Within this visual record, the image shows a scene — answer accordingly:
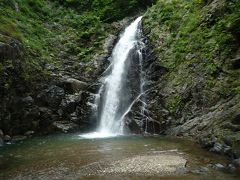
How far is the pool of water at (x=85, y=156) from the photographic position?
9.92 meters

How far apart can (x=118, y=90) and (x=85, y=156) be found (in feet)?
31.5

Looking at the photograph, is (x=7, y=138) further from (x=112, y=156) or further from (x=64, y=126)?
(x=112, y=156)

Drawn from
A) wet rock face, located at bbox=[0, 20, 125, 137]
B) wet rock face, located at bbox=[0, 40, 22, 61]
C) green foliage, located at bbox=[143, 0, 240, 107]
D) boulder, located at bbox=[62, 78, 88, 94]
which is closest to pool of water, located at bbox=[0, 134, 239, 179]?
wet rock face, located at bbox=[0, 20, 125, 137]

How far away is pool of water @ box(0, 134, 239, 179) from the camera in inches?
391

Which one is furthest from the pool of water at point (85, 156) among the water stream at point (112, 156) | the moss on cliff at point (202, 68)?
the moss on cliff at point (202, 68)

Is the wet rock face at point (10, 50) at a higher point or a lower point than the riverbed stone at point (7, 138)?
higher

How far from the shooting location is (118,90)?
2173 centimetres

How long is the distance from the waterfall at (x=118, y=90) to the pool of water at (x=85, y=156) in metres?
3.26

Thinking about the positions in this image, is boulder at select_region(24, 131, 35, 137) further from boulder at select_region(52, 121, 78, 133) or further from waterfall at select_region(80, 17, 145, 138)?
waterfall at select_region(80, 17, 145, 138)

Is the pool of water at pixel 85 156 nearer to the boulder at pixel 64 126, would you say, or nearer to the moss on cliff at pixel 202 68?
the moss on cliff at pixel 202 68

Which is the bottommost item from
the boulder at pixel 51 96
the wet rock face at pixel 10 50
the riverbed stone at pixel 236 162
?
the riverbed stone at pixel 236 162

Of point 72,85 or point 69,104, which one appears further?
point 72,85

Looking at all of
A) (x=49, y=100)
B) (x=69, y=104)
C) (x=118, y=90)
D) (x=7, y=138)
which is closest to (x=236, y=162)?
(x=118, y=90)

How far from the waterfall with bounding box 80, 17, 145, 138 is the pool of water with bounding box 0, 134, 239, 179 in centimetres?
326
